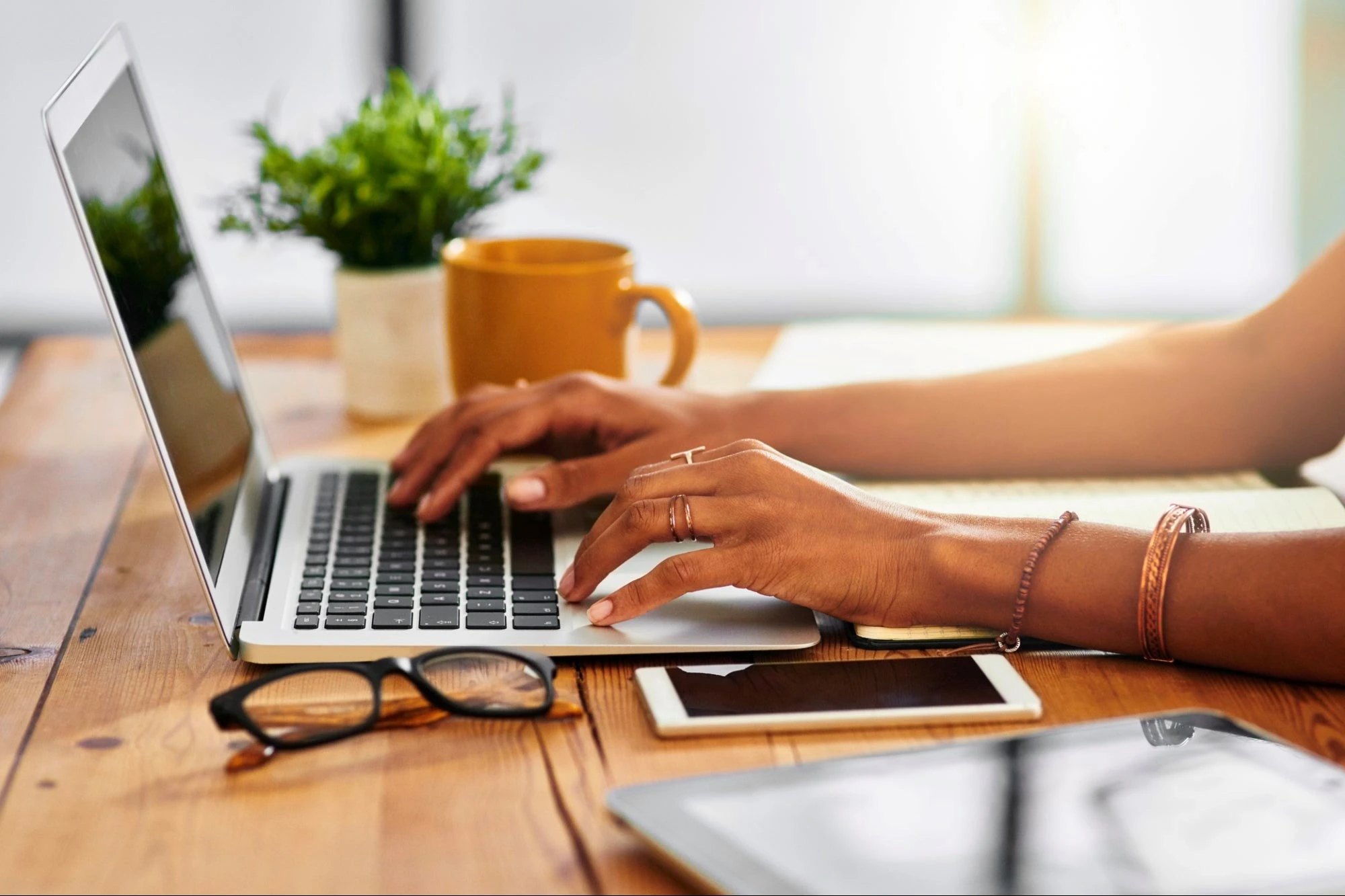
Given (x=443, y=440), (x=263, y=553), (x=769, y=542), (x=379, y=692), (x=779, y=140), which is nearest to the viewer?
(x=379, y=692)

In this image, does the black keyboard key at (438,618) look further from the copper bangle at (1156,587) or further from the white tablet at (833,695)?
the copper bangle at (1156,587)

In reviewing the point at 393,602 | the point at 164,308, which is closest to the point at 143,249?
the point at 164,308

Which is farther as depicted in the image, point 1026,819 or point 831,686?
point 831,686

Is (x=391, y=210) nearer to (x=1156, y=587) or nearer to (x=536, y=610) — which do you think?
(x=536, y=610)

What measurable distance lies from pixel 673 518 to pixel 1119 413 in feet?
1.40

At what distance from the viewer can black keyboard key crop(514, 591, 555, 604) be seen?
78cm

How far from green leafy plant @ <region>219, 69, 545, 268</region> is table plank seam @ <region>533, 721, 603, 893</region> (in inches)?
24.3

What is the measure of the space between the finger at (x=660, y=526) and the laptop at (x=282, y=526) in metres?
0.03

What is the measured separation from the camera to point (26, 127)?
3268 mm

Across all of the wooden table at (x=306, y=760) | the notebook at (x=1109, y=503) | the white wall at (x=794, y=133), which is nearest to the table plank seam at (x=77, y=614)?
the wooden table at (x=306, y=760)

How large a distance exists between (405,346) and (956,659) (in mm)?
659

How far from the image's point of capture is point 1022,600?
2.42ft

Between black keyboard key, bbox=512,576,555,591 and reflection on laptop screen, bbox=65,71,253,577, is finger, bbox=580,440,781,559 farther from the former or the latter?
reflection on laptop screen, bbox=65,71,253,577

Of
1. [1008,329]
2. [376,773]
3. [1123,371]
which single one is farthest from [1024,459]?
[376,773]
